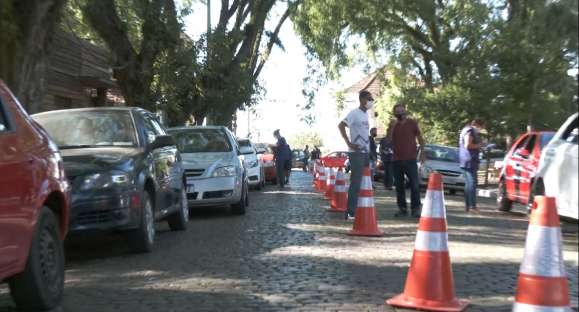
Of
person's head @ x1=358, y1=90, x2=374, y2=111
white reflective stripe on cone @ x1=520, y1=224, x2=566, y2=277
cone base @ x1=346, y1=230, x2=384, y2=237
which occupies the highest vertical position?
person's head @ x1=358, y1=90, x2=374, y2=111

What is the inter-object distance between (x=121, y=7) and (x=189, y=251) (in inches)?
496

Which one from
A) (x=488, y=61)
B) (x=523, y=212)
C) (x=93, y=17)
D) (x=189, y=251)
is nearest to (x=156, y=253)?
(x=189, y=251)

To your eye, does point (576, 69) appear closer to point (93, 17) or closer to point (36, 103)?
point (36, 103)

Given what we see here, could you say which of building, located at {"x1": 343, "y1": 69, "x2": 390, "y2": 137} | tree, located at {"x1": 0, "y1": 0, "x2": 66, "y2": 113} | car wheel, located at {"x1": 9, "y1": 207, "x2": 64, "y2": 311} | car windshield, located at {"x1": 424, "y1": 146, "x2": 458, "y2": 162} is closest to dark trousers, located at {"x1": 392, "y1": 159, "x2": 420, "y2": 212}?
tree, located at {"x1": 0, "y1": 0, "x2": 66, "y2": 113}

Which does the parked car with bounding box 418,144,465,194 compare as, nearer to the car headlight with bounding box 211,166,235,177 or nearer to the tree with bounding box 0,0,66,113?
the car headlight with bounding box 211,166,235,177

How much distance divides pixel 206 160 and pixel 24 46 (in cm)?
356

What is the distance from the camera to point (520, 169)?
1263 cm

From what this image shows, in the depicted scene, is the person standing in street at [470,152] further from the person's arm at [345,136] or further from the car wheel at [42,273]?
the car wheel at [42,273]

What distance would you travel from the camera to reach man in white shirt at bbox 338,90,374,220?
10461 mm

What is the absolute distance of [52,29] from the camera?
404 inches

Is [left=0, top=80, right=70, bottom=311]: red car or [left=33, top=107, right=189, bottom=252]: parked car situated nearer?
[left=0, top=80, right=70, bottom=311]: red car

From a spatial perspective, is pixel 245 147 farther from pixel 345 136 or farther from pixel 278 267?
pixel 278 267

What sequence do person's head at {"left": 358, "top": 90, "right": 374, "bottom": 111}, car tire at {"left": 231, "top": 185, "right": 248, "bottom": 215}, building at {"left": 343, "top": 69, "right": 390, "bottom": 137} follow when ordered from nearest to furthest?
1. person's head at {"left": 358, "top": 90, "right": 374, "bottom": 111}
2. car tire at {"left": 231, "top": 185, "right": 248, "bottom": 215}
3. building at {"left": 343, "top": 69, "right": 390, "bottom": 137}

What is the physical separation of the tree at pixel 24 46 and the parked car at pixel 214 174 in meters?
2.94
